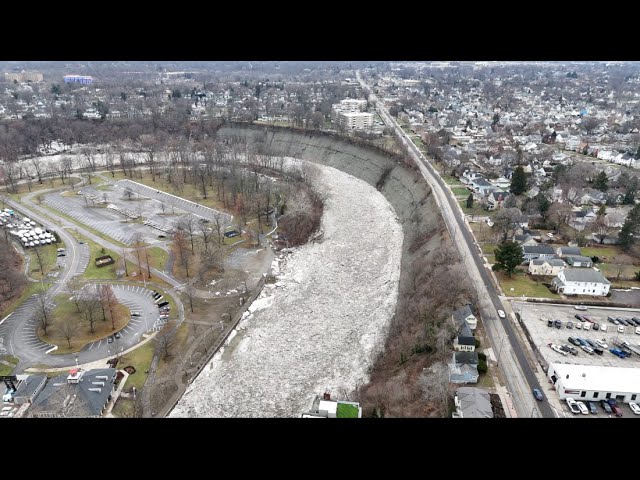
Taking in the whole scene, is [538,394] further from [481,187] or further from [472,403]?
[481,187]

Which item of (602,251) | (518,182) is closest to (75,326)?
(602,251)

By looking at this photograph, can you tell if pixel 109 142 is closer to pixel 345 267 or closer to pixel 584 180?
pixel 345 267

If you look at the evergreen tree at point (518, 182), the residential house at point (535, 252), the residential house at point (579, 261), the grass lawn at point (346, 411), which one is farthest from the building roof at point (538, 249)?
the grass lawn at point (346, 411)

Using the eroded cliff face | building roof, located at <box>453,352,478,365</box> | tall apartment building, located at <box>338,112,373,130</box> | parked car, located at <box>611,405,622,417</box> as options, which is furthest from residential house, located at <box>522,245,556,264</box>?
tall apartment building, located at <box>338,112,373,130</box>

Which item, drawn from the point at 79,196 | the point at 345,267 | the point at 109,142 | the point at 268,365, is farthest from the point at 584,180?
the point at 109,142

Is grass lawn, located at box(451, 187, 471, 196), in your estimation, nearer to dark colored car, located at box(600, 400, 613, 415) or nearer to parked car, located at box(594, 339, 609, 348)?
parked car, located at box(594, 339, 609, 348)
